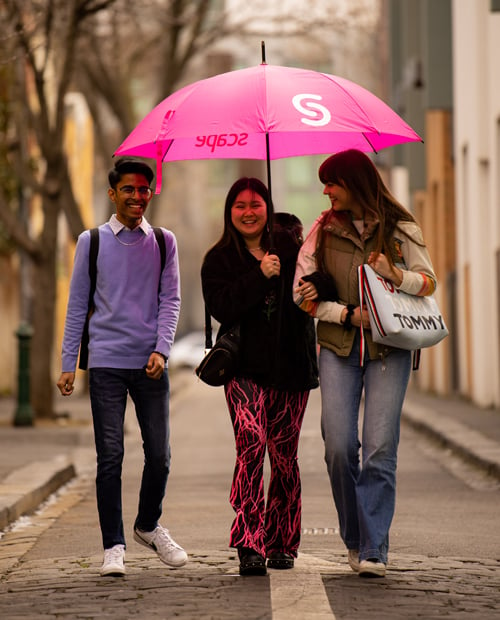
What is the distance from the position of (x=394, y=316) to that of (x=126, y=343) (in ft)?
4.22

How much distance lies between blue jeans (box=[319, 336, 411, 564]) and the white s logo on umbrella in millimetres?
1038

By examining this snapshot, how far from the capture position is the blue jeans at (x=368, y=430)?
715 cm

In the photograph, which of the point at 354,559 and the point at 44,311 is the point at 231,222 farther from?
the point at 44,311

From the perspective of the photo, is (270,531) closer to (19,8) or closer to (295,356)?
(295,356)

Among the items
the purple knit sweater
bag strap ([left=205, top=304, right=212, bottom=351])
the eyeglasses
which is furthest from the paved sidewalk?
the eyeglasses

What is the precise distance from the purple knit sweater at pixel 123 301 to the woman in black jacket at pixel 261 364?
244 mm

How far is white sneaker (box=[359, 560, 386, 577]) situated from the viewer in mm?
7113

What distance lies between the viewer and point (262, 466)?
291 inches

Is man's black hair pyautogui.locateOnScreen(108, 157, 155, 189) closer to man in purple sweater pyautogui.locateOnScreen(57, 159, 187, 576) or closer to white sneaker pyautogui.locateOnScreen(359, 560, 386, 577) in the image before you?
man in purple sweater pyautogui.locateOnScreen(57, 159, 187, 576)

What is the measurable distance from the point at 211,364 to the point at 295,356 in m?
0.40

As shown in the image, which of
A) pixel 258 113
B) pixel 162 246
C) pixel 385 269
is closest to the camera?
pixel 385 269

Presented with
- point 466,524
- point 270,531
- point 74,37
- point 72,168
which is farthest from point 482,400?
point 72,168

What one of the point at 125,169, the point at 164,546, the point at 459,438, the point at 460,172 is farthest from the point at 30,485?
the point at 460,172

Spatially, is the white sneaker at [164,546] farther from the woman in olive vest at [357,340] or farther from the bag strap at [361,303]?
the bag strap at [361,303]
